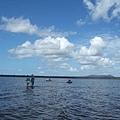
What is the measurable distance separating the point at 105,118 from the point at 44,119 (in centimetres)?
607

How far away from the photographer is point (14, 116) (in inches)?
874

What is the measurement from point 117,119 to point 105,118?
3.74ft

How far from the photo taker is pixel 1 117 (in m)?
21.6

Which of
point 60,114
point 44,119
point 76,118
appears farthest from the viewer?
point 60,114

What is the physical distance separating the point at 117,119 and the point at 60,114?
5.77 meters

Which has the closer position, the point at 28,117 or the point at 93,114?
the point at 28,117

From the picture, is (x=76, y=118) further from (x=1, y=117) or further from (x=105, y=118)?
(x=1, y=117)

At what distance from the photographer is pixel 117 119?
22.4 meters

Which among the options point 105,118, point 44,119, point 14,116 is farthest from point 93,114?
point 14,116

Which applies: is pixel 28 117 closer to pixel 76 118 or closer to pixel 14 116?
pixel 14 116

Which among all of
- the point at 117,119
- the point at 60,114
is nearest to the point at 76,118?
the point at 60,114

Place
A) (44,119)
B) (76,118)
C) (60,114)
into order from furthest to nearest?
1. (60,114)
2. (76,118)
3. (44,119)

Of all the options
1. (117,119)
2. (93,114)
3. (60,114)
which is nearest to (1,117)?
(60,114)

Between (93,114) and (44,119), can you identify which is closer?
(44,119)
